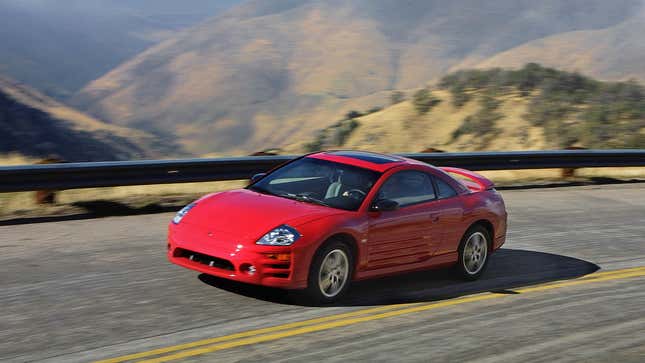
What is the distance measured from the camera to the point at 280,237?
293 inches

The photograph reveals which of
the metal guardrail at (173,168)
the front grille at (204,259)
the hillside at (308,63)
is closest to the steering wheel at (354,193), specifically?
the front grille at (204,259)

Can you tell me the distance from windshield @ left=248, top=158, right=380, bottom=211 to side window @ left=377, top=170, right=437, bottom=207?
6.4 inches

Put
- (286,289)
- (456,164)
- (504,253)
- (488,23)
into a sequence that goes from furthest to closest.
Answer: (488,23) → (456,164) → (504,253) → (286,289)

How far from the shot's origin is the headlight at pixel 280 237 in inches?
292

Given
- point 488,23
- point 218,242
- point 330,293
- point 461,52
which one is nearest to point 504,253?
point 330,293

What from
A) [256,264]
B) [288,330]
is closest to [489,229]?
[256,264]

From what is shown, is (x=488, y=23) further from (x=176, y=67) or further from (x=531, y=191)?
(x=531, y=191)

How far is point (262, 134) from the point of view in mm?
127500

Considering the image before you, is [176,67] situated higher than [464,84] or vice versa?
[176,67]

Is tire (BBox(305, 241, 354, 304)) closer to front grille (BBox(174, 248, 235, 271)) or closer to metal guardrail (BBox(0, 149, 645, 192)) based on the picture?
front grille (BBox(174, 248, 235, 271))

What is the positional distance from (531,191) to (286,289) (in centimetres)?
1000

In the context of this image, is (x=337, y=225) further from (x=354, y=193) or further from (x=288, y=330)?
(x=288, y=330)

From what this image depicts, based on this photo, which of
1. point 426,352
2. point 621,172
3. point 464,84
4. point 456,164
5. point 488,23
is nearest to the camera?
point 426,352

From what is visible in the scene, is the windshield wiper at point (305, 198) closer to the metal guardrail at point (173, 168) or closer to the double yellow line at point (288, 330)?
the double yellow line at point (288, 330)
